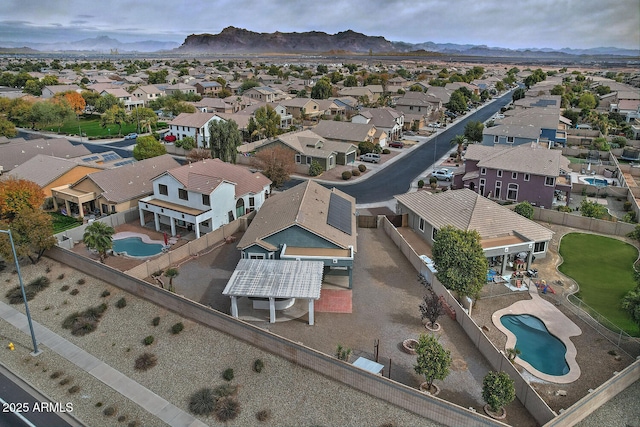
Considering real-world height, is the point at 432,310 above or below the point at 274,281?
below

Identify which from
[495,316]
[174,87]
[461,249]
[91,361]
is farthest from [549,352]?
[174,87]

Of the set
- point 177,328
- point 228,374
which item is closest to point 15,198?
point 177,328

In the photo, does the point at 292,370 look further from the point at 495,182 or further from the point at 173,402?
the point at 495,182

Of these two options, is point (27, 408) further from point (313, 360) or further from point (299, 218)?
point (299, 218)

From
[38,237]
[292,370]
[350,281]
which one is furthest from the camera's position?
[38,237]

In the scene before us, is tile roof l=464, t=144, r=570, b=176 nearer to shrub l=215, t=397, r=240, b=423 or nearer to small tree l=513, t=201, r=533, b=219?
small tree l=513, t=201, r=533, b=219

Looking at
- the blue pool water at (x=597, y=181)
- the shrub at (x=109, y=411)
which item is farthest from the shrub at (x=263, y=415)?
the blue pool water at (x=597, y=181)
